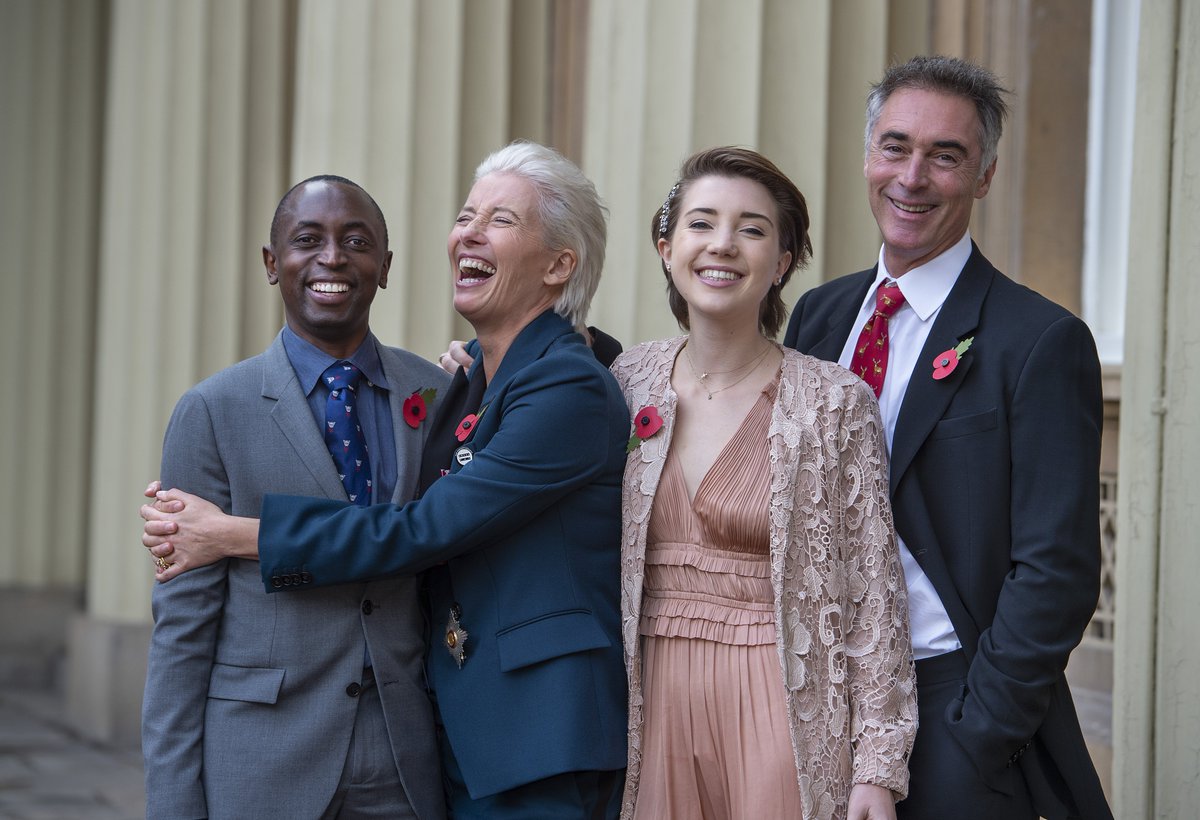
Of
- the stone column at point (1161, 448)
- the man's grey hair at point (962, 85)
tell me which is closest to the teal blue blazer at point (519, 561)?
the man's grey hair at point (962, 85)

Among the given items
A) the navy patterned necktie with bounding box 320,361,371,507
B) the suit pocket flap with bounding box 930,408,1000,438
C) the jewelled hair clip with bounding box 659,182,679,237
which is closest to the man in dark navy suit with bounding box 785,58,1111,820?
the suit pocket flap with bounding box 930,408,1000,438

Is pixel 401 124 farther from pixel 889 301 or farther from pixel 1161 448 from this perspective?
pixel 1161 448

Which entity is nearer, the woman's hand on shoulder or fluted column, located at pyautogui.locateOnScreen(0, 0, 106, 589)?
the woman's hand on shoulder

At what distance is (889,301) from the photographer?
279 centimetres

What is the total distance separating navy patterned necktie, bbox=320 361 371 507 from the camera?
103 inches

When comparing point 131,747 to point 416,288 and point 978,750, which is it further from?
point 978,750

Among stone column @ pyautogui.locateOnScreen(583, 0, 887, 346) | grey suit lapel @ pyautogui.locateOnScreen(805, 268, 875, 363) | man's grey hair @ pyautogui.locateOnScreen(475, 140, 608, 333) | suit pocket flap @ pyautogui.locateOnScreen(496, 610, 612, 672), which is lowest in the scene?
suit pocket flap @ pyautogui.locateOnScreen(496, 610, 612, 672)

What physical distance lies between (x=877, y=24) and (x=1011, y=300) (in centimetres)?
220

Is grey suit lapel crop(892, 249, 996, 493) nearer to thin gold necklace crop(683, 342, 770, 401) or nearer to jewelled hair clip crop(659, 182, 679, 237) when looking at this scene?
thin gold necklace crop(683, 342, 770, 401)

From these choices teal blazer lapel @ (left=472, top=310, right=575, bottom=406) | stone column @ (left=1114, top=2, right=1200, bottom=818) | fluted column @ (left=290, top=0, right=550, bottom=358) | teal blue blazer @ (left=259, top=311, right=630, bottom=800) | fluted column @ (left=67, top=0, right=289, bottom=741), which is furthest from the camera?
fluted column @ (left=67, top=0, right=289, bottom=741)

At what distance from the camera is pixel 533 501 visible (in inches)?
96.9

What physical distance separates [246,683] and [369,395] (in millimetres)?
608

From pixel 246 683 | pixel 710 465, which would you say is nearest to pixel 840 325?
pixel 710 465

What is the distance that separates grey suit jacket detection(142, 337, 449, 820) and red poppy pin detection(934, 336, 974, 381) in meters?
1.10
